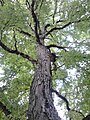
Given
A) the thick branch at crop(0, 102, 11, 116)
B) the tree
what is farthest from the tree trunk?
the thick branch at crop(0, 102, 11, 116)

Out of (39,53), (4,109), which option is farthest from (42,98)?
(39,53)

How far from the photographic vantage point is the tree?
457 centimetres

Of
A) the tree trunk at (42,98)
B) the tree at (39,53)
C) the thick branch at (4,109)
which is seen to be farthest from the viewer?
the thick branch at (4,109)

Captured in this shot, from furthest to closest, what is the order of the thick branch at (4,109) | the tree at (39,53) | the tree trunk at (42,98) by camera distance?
the thick branch at (4,109), the tree at (39,53), the tree trunk at (42,98)

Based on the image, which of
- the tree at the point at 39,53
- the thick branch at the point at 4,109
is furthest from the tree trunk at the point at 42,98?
the thick branch at the point at 4,109

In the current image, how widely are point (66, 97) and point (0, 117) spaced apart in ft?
10.6

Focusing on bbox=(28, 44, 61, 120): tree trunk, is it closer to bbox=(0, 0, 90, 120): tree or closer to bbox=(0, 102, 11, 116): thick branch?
bbox=(0, 0, 90, 120): tree

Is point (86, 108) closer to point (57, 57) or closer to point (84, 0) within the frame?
point (57, 57)

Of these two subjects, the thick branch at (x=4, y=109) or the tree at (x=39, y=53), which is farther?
the thick branch at (x=4, y=109)

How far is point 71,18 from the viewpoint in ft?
23.4

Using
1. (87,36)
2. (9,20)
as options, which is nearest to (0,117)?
(9,20)

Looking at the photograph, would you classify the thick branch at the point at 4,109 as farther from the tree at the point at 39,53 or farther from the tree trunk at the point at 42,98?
the tree trunk at the point at 42,98

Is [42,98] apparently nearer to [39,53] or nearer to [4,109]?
[4,109]

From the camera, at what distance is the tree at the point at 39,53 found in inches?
180
